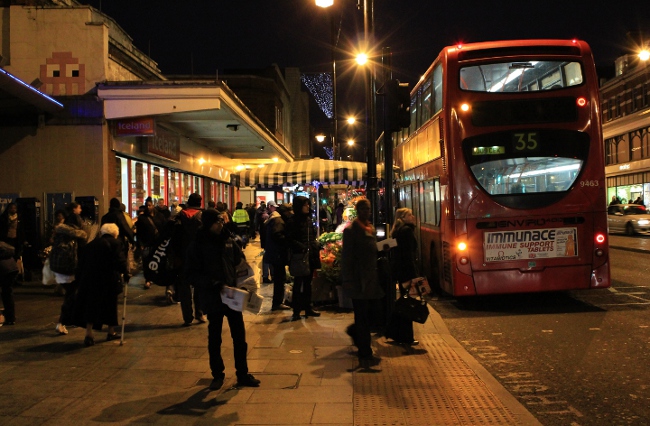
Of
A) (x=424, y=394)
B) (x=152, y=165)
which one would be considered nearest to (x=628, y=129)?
(x=152, y=165)

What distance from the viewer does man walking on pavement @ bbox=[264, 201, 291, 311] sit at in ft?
31.1

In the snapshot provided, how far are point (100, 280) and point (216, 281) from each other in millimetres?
2416

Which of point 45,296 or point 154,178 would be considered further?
point 154,178

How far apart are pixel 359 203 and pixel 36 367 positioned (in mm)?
3901

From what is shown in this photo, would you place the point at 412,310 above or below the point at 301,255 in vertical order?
below

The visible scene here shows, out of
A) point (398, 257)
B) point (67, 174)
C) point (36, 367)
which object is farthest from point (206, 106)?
point (36, 367)

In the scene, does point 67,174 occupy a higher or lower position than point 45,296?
higher

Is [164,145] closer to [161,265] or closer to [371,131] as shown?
[371,131]

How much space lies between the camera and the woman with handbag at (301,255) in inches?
364

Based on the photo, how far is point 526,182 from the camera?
10.1 metres

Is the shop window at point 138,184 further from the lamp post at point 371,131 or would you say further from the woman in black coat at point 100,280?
the woman in black coat at point 100,280

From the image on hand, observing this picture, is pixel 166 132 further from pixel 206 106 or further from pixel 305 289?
pixel 305 289

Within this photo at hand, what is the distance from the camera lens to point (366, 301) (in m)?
6.93

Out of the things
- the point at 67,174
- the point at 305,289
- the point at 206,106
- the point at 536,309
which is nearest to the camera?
the point at 305,289
